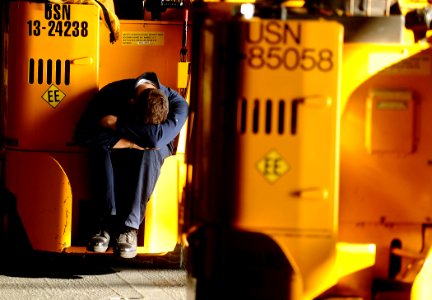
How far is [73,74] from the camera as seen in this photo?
5238mm

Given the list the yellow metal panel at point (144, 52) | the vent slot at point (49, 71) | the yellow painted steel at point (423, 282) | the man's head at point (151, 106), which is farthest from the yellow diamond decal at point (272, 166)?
the yellow metal panel at point (144, 52)

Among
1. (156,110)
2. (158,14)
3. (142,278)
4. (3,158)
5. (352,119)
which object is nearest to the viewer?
(352,119)

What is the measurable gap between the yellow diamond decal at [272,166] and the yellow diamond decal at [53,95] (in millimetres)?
2751

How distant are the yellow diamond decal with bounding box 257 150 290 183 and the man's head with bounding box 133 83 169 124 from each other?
2.28 metres

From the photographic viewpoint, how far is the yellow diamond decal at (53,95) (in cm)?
525

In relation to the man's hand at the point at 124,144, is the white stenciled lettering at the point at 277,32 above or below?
above

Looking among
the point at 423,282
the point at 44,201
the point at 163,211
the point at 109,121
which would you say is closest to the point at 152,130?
the point at 109,121

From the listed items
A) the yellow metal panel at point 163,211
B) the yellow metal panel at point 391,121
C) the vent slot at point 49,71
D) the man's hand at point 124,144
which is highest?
the vent slot at point 49,71

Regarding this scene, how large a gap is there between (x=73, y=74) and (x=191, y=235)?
2615 mm

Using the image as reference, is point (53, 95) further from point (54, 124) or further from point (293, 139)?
point (293, 139)

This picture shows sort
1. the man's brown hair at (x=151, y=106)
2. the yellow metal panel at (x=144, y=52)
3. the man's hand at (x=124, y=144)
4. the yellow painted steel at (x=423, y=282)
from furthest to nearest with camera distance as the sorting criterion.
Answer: the yellow metal panel at (x=144, y=52) → the man's hand at (x=124, y=144) → the man's brown hair at (x=151, y=106) → the yellow painted steel at (x=423, y=282)

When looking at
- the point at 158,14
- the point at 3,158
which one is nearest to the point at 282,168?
the point at 3,158

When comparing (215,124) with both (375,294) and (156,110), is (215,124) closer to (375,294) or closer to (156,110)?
(375,294)

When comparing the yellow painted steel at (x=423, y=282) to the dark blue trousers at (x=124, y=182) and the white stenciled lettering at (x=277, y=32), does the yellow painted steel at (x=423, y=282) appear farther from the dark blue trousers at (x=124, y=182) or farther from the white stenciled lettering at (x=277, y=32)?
the dark blue trousers at (x=124, y=182)
